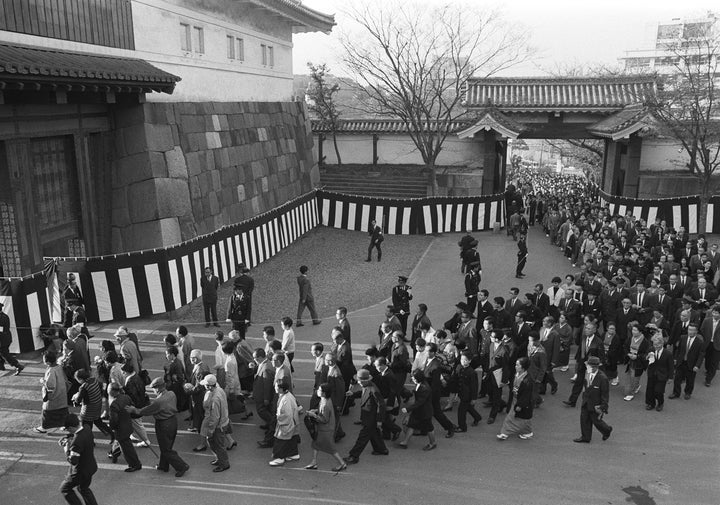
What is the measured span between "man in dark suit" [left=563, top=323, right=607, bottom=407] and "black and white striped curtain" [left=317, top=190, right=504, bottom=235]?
14.4 metres

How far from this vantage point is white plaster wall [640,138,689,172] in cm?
2553

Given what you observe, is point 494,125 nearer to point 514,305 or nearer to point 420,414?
point 514,305


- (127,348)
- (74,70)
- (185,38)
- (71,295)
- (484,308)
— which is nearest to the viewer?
(127,348)

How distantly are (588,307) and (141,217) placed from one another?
11180 mm

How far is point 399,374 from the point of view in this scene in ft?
33.3

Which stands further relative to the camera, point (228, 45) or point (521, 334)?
point (228, 45)

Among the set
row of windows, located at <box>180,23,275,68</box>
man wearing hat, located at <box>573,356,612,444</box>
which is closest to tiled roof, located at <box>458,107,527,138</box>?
row of windows, located at <box>180,23,275,68</box>

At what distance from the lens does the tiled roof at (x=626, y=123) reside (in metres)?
22.9

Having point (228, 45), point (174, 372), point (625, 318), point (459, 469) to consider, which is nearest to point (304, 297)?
point (174, 372)

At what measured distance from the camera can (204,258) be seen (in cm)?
1652

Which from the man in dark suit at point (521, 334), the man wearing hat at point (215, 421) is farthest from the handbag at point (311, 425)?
the man in dark suit at point (521, 334)

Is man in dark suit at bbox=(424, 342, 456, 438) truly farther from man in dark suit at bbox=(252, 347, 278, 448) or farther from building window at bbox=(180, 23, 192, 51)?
building window at bbox=(180, 23, 192, 51)

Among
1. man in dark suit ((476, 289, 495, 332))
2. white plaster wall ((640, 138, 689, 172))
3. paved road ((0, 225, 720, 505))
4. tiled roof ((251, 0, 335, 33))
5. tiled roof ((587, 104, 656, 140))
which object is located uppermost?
tiled roof ((251, 0, 335, 33))

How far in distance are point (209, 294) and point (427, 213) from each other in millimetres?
13339
